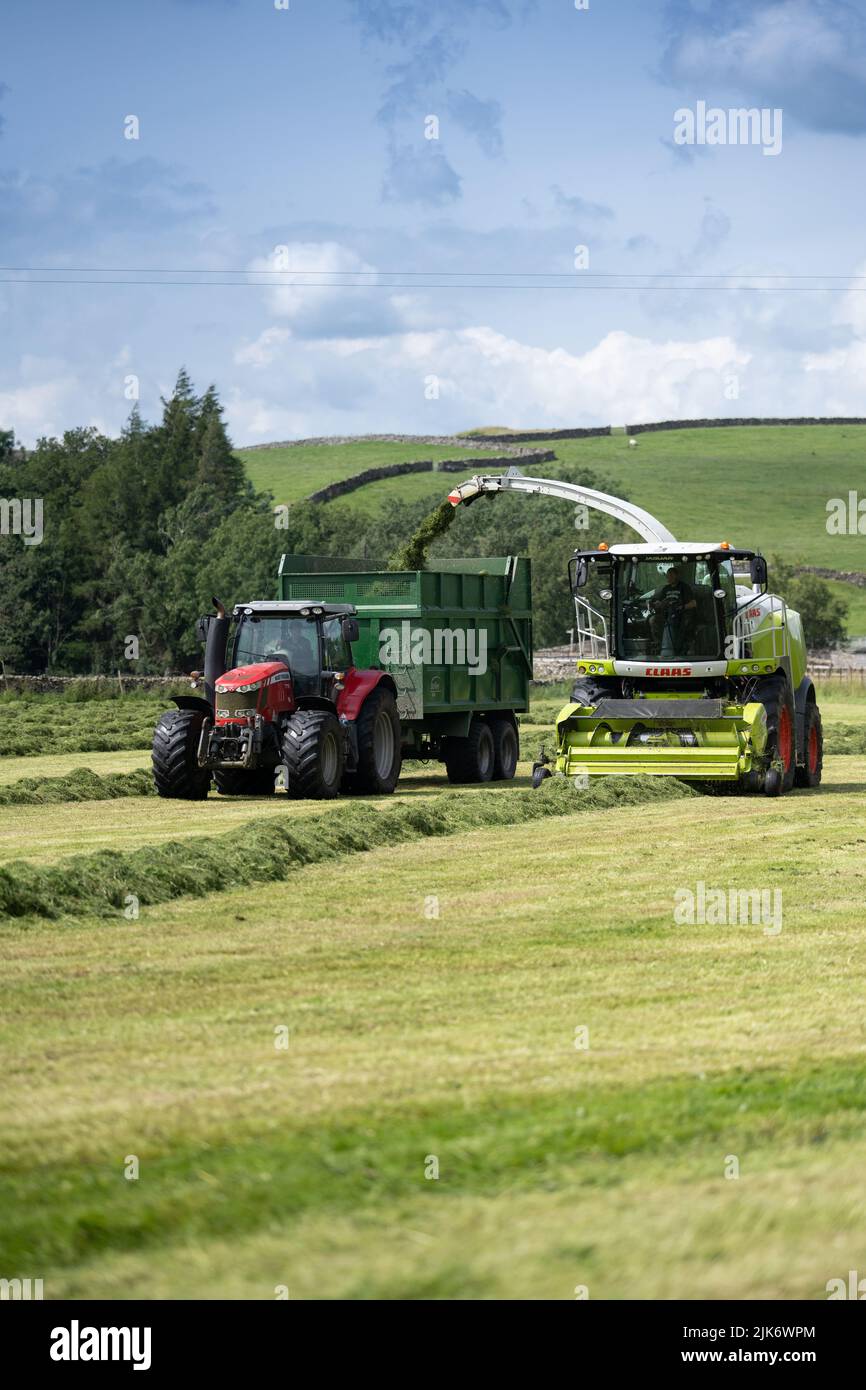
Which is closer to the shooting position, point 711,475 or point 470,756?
point 470,756

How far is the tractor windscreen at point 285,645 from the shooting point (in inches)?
763

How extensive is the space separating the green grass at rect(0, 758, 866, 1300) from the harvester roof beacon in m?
8.87

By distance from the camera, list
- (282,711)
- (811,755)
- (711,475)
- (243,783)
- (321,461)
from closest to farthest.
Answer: (282,711) → (243,783) → (811,755) → (711,475) → (321,461)

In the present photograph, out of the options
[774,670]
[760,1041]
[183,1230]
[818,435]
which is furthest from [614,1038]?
[818,435]

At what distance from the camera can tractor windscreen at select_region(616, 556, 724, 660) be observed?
2028cm

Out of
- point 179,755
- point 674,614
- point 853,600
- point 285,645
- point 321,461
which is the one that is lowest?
point 179,755

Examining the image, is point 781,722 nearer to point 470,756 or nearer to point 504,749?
point 470,756

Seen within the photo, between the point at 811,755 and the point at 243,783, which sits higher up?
the point at 811,755

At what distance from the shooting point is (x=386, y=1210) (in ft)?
15.5

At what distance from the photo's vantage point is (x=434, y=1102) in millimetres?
5852

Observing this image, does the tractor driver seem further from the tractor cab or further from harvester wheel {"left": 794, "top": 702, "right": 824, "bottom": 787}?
the tractor cab

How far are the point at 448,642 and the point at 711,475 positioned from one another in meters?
83.7

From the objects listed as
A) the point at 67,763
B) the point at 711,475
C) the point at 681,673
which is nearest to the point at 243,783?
the point at 681,673

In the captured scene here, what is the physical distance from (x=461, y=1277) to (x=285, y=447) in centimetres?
11747
